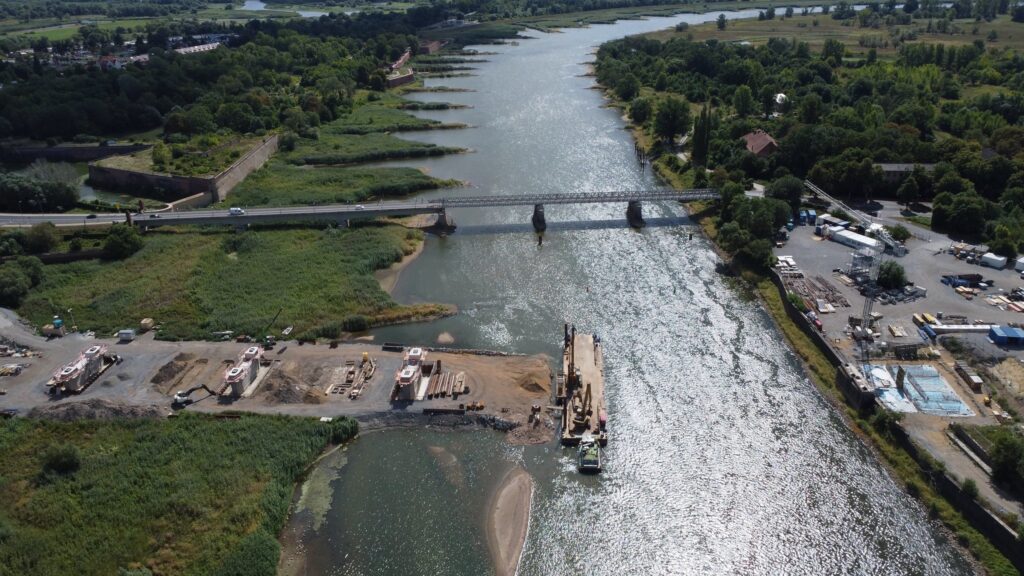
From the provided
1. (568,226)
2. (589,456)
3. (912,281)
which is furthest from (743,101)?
(589,456)

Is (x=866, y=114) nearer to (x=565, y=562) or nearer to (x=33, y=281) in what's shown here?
(x=565, y=562)

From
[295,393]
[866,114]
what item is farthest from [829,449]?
[866,114]

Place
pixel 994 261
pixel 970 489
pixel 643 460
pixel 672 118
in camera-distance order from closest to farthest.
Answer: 1. pixel 970 489
2. pixel 643 460
3. pixel 994 261
4. pixel 672 118

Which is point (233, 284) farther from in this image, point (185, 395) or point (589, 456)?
point (589, 456)

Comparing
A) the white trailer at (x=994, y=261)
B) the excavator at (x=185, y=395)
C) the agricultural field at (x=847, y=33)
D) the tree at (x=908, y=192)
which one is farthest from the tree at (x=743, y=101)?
the excavator at (x=185, y=395)

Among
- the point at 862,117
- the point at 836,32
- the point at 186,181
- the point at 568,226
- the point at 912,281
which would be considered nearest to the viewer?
the point at 912,281

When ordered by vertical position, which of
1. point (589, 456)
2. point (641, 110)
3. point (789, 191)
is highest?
point (641, 110)

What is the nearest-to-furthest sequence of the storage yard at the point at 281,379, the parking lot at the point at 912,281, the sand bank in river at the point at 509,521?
the sand bank in river at the point at 509,521
the storage yard at the point at 281,379
the parking lot at the point at 912,281

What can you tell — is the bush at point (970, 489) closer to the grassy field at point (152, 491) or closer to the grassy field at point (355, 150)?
the grassy field at point (152, 491)
